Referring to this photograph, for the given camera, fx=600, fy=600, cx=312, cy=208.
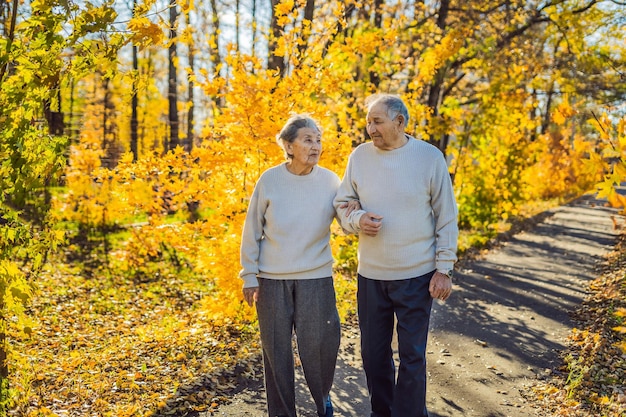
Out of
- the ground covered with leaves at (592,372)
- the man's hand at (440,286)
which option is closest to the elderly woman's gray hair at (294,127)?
the man's hand at (440,286)

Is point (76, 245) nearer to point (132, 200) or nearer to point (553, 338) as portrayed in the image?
point (132, 200)

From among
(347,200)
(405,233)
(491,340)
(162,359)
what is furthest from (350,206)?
(491,340)

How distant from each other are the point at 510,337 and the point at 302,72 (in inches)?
131

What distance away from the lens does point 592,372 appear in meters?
4.91

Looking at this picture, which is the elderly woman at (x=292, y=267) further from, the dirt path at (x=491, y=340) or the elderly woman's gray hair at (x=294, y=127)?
the dirt path at (x=491, y=340)

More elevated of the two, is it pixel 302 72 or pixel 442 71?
pixel 442 71

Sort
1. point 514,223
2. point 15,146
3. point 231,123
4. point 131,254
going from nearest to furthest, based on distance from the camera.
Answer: point 15,146
point 231,123
point 131,254
point 514,223

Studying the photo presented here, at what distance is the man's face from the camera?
10.7 ft

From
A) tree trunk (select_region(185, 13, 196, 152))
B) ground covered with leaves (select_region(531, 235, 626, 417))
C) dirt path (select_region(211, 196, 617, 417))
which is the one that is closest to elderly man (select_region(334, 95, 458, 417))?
dirt path (select_region(211, 196, 617, 417))

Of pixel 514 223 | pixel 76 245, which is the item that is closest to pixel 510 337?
pixel 76 245

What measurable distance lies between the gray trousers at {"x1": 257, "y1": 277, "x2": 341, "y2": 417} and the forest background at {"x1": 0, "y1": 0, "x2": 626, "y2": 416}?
994mm

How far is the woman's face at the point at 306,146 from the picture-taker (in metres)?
3.36

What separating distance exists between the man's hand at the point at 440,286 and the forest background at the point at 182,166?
901 millimetres

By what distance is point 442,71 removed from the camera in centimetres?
1030
